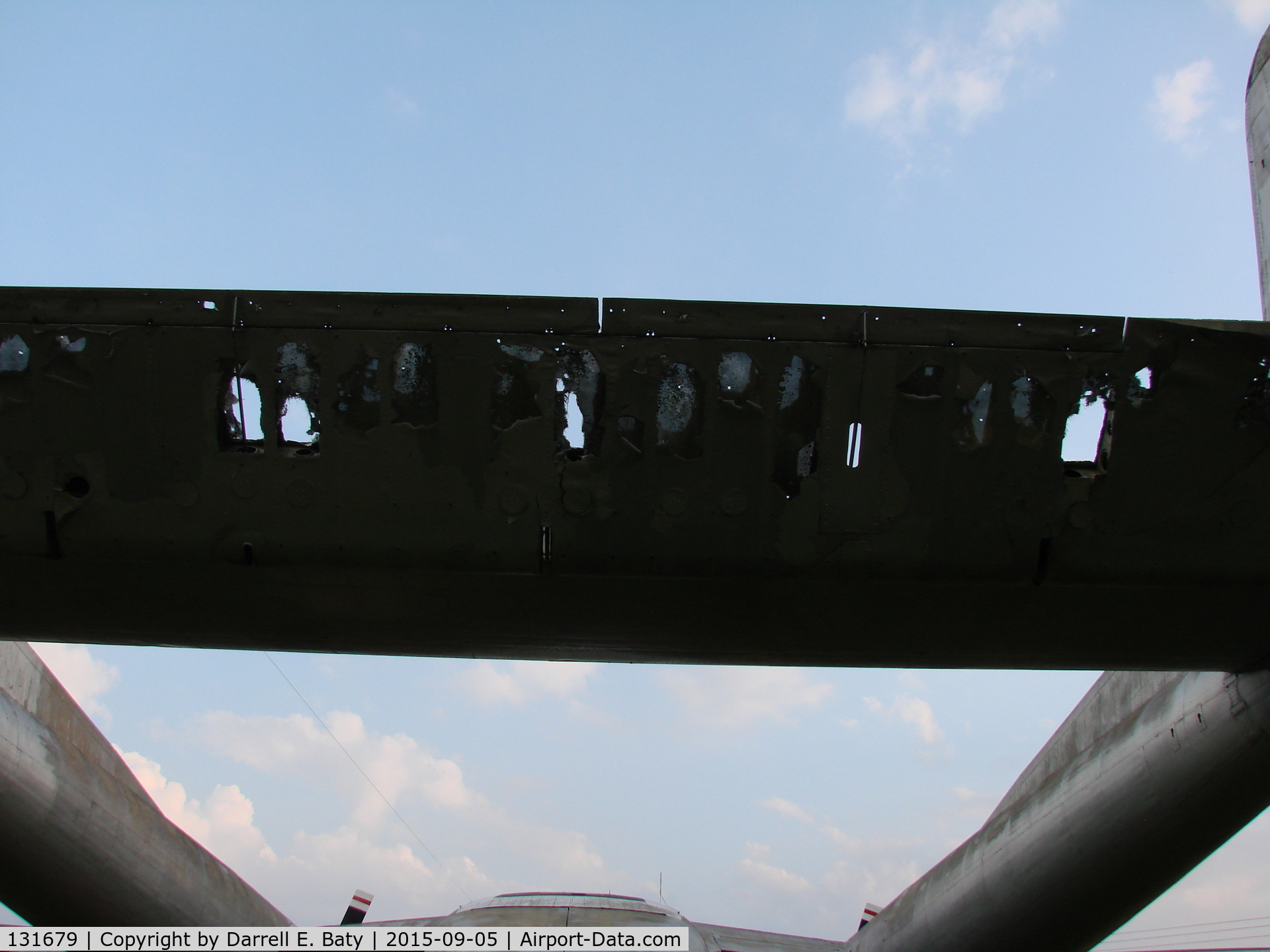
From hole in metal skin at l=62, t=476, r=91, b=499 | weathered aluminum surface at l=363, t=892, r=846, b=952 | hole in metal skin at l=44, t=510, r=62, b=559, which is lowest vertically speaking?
weathered aluminum surface at l=363, t=892, r=846, b=952

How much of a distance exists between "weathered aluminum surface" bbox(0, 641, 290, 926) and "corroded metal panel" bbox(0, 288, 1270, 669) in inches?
180

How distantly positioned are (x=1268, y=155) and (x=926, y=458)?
7158mm

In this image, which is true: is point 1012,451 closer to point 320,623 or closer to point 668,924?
point 320,623

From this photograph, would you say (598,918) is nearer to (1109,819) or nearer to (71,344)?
(1109,819)

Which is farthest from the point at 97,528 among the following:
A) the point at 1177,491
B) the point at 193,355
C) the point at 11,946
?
the point at 1177,491

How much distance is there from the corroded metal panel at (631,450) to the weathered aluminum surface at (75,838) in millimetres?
4566

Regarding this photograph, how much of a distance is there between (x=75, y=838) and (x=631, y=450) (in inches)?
342

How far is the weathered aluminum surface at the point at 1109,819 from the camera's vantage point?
8.14m

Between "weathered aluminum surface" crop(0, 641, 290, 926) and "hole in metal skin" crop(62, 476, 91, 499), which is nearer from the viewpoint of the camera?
"hole in metal skin" crop(62, 476, 91, 499)

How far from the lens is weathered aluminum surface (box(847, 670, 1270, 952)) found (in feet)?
26.7

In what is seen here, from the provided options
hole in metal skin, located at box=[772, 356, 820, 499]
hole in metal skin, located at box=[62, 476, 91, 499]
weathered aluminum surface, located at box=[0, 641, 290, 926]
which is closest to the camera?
hole in metal skin, located at box=[772, 356, 820, 499]

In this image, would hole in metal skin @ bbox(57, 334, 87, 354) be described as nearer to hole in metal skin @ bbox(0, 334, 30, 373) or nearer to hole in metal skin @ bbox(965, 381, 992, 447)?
hole in metal skin @ bbox(0, 334, 30, 373)

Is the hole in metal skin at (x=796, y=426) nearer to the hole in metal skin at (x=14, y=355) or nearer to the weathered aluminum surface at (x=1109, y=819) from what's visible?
the weathered aluminum surface at (x=1109, y=819)

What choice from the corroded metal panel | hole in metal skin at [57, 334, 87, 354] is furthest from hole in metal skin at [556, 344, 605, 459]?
hole in metal skin at [57, 334, 87, 354]
